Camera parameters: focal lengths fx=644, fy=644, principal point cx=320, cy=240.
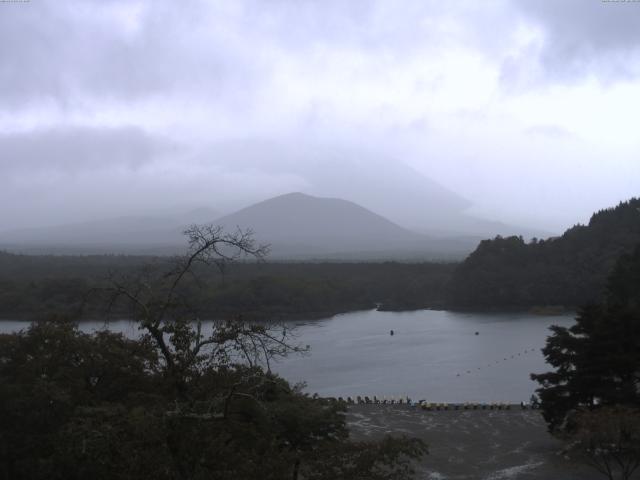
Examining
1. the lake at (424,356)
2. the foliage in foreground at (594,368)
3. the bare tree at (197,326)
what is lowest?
the lake at (424,356)

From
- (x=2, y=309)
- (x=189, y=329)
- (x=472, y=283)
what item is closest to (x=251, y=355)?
(x=189, y=329)

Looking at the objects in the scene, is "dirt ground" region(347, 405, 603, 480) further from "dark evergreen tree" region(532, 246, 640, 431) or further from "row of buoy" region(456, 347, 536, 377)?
"row of buoy" region(456, 347, 536, 377)

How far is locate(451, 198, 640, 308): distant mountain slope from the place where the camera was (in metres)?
25.7

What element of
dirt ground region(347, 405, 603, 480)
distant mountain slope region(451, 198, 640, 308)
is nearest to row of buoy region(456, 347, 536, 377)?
dirt ground region(347, 405, 603, 480)

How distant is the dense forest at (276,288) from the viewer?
2297 centimetres

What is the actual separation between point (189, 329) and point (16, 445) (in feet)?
6.93

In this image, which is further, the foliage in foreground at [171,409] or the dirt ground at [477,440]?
the dirt ground at [477,440]

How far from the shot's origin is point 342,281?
2952 centimetres

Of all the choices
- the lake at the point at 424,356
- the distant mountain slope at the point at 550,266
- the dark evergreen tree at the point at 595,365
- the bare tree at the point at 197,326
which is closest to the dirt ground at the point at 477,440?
the dark evergreen tree at the point at 595,365

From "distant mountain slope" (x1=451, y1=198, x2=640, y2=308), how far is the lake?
1.73 meters

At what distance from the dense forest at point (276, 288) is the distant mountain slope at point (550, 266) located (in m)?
2.30

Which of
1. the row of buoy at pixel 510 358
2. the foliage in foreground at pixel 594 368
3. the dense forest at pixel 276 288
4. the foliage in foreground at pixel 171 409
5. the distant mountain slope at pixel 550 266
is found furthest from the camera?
the distant mountain slope at pixel 550 266

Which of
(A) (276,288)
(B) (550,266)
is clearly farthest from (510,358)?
(B) (550,266)

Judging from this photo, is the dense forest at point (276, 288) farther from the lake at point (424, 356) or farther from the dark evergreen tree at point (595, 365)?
the dark evergreen tree at point (595, 365)
